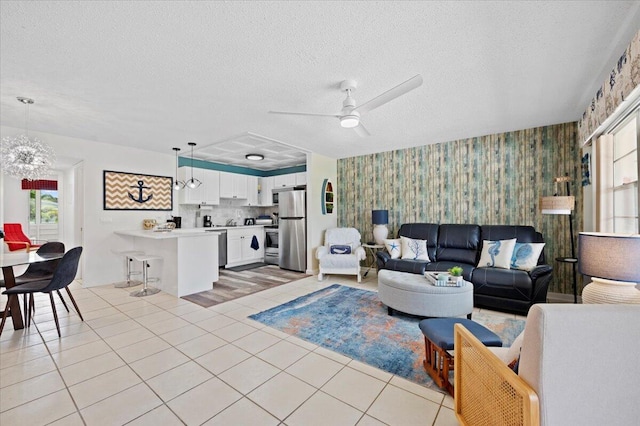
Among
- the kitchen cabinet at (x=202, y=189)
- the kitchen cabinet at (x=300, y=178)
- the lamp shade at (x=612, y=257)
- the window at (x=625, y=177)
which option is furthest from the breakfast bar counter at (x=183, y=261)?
the window at (x=625, y=177)

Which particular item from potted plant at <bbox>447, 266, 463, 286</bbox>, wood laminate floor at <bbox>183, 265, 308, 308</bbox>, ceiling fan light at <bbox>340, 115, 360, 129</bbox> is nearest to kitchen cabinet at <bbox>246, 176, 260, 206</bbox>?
wood laminate floor at <bbox>183, 265, 308, 308</bbox>

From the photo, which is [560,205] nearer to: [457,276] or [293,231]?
[457,276]

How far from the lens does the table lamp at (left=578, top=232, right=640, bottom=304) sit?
5.02 feet

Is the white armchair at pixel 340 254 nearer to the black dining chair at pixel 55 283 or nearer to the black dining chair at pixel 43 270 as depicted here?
the black dining chair at pixel 55 283

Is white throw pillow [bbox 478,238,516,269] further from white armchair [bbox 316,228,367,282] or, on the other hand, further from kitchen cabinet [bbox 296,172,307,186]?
kitchen cabinet [bbox 296,172,307,186]

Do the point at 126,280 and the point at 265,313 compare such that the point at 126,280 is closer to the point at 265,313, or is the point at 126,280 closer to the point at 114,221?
the point at 114,221

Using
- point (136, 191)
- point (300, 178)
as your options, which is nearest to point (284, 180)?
point (300, 178)

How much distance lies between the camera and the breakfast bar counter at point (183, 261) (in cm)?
406

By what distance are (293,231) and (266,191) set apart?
1.97 metres

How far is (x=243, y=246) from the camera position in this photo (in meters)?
6.56

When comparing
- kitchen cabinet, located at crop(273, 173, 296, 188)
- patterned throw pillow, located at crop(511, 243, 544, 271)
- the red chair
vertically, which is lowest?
patterned throw pillow, located at crop(511, 243, 544, 271)

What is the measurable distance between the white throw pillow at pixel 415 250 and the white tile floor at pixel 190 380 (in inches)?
98.3

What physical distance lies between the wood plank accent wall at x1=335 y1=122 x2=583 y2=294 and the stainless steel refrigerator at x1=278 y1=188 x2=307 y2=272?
3.71 ft

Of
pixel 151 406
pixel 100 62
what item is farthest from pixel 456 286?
pixel 100 62
